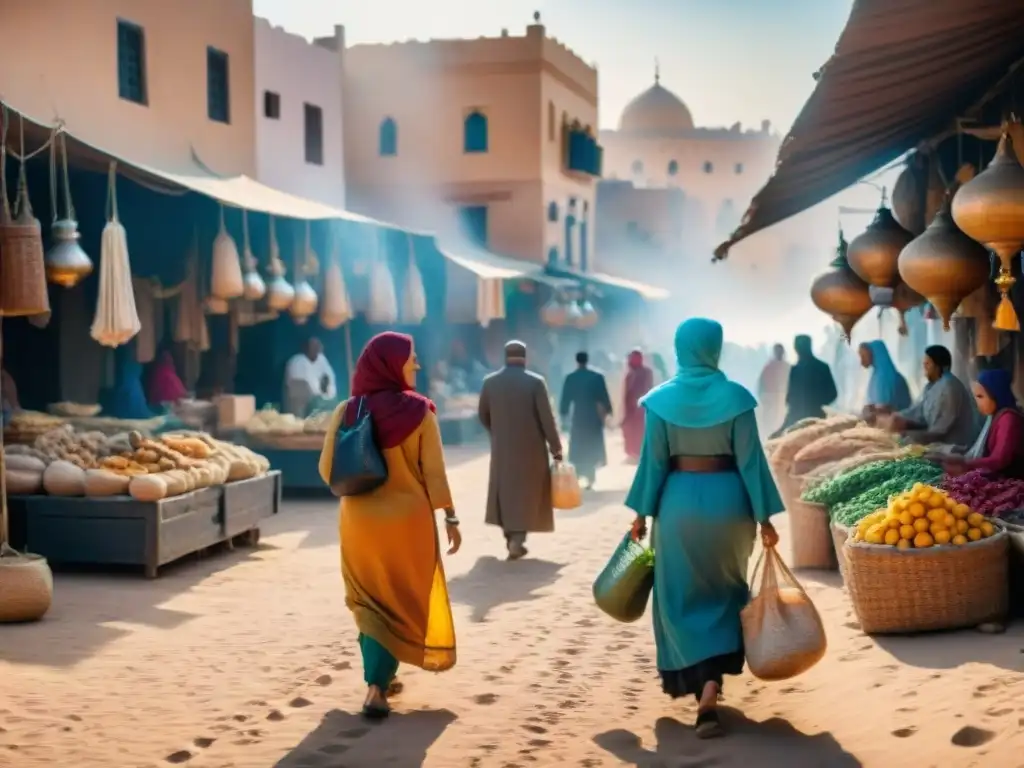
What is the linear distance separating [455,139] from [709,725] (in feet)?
79.8

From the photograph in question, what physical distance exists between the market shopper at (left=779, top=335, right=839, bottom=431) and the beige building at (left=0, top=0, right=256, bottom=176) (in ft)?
23.2

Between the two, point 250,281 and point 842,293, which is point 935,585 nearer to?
point 842,293

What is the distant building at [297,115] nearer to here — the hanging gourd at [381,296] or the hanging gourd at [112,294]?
the hanging gourd at [381,296]

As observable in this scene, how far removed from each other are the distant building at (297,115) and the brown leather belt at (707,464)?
14.0m

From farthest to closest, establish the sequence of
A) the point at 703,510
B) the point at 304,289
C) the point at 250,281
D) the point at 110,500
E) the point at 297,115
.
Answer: the point at 297,115 → the point at 304,289 → the point at 250,281 → the point at 110,500 → the point at 703,510

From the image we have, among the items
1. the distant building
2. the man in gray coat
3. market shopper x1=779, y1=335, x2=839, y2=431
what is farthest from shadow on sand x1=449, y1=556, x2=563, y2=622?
the distant building

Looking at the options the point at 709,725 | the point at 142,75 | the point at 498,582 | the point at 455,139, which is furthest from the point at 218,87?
the point at 709,725

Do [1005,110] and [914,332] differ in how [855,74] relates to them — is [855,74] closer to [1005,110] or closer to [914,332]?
[1005,110]

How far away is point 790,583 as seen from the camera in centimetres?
498

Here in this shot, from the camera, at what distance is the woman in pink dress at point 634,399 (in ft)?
54.3

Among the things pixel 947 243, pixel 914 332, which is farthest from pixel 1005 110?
pixel 914 332

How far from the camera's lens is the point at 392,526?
545cm

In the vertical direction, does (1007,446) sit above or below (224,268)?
below

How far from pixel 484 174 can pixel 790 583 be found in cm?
2396
